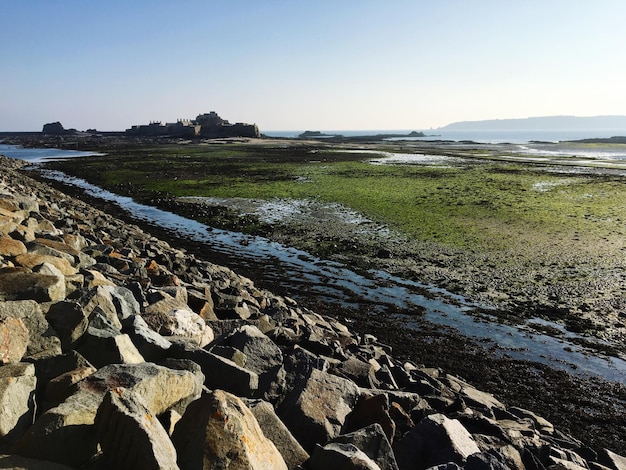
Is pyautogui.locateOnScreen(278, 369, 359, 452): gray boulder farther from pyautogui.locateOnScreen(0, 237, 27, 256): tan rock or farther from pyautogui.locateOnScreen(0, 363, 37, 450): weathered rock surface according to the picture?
pyautogui.locateOnScreen(0, 237, 27, 256): tan rock

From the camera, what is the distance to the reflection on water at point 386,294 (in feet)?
37.3

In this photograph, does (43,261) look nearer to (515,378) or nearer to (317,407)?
A: (317,407)

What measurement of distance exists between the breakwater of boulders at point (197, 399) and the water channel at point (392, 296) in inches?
133

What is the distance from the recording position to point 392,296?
14.9 m

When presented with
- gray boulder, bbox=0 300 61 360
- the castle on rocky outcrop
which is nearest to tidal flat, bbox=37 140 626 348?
gray boulder, bbox=0 300 61 360

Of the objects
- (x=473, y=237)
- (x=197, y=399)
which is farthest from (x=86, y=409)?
(x=473, y=237)

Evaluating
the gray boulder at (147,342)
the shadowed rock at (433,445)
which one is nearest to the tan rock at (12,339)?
the gray boulder at (147,342)

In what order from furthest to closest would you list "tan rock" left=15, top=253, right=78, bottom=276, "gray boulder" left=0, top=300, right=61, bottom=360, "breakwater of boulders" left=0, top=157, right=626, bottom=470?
1. "tan rock" left=15, top=253, right=78, bottom=276
2. "gray boulder" left=0, top=300, right=61, bottom=360
3. "breakwater of boulders" left=0, top=157, right=626, bottom=470

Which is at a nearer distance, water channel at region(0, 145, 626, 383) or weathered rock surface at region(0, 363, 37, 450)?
weathered rock surface at region(0, 363, 37, 450)

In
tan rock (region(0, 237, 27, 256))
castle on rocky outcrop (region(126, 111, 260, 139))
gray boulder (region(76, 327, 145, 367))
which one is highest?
castle on rocky outcrop (region(126, 111, 260, 139))

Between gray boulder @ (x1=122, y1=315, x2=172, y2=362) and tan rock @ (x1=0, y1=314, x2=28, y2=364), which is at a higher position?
tan rock @ (x1=0, y1=314, x2=28, y2=364)

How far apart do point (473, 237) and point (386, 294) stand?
29.0ft

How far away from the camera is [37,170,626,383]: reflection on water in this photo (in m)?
11.4

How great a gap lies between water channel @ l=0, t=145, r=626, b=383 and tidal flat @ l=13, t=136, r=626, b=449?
48 centimetres
